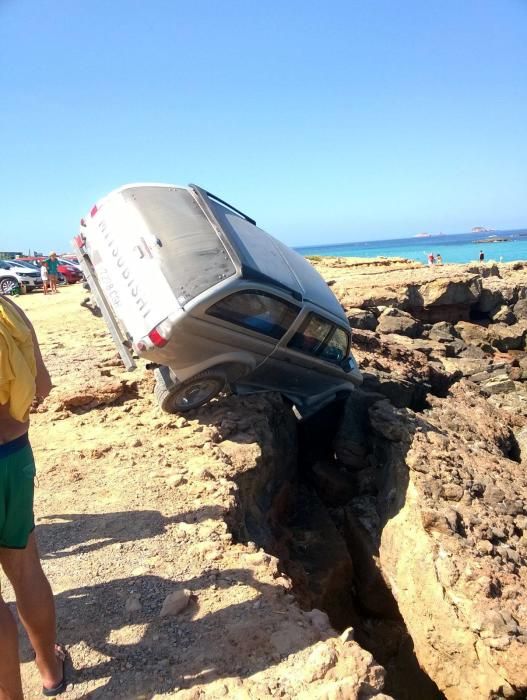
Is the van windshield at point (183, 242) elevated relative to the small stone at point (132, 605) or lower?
elevated

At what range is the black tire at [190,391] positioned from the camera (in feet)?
18.4

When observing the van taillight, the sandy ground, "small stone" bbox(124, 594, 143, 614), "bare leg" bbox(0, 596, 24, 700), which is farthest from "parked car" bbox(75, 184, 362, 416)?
"bare leg" bbox(0, 596, 24, 700)

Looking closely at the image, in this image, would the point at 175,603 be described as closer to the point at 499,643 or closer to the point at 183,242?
the point at 499,643

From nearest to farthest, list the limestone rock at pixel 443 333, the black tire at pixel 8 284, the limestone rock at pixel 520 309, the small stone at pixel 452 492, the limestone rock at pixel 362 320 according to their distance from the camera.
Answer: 1. the small stone at pixel 452 492
2. the limestone rock at pixel 362 320
3. the limestone rock at pixel 443 333
4. the limestone rock at pixel 520 309
5. the black tire at pixel 8 284

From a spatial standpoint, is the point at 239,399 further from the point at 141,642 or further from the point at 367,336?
the point at 367,336

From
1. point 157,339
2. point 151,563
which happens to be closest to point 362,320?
point 157,339

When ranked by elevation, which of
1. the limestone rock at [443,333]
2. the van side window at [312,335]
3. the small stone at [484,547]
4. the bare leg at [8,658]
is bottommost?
the limestone rock at [443,333]

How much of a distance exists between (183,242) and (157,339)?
110cm

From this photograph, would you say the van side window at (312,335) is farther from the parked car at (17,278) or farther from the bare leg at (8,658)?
the parked car at (17,278)

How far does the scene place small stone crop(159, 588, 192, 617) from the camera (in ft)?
10.2

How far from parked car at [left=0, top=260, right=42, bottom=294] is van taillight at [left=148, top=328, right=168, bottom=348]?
18.2 meters

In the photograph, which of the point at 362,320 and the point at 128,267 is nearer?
the point at 128,267

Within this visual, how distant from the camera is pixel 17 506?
7.42 feet

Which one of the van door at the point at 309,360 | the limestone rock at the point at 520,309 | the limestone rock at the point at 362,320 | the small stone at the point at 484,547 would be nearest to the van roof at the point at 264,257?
the van door at the point at 309,360
